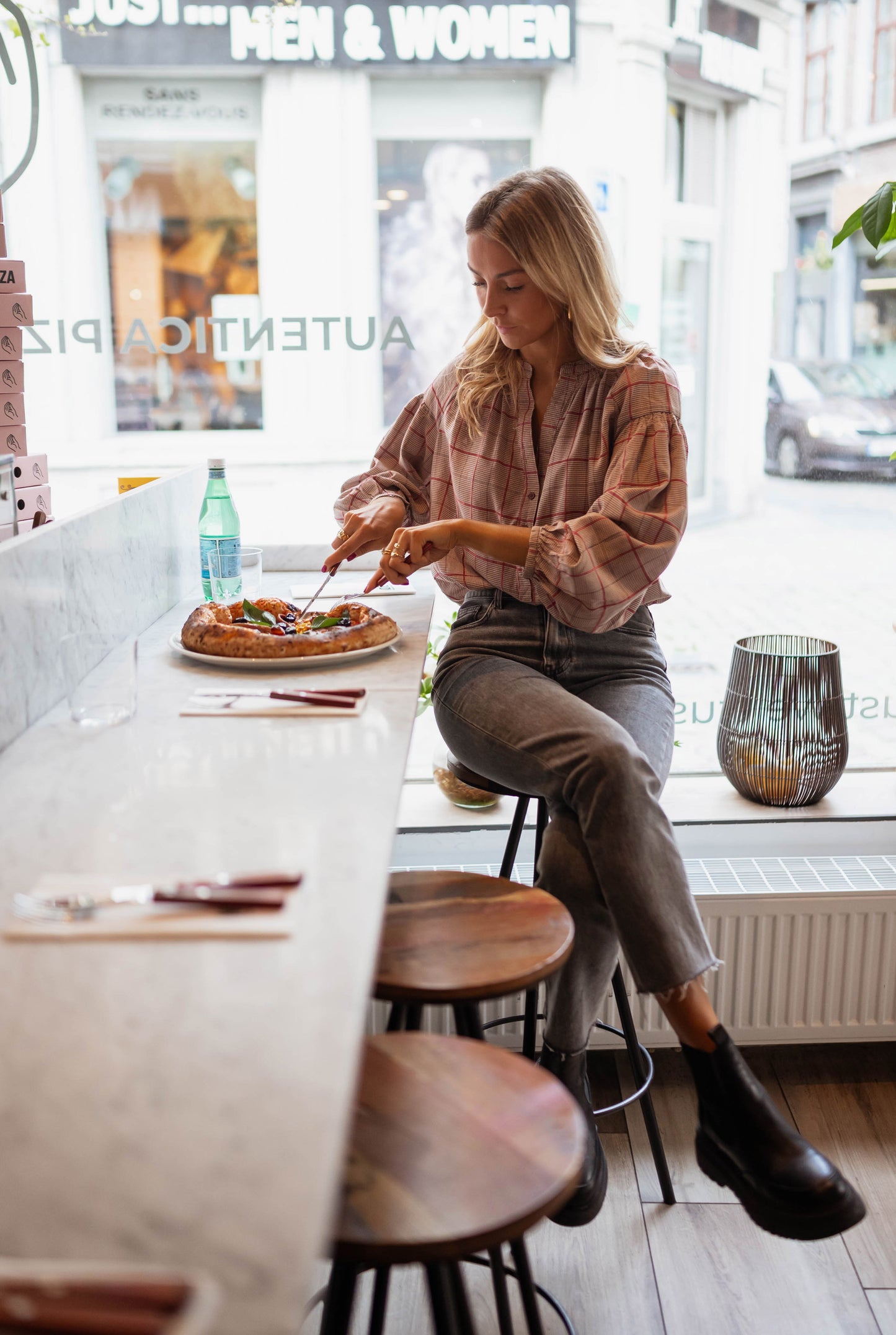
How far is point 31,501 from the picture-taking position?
5.95 feet

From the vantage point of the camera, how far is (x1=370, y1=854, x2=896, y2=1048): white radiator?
7.83 feet

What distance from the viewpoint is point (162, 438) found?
2770 millimetres

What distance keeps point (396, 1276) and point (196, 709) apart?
1042 millimetres

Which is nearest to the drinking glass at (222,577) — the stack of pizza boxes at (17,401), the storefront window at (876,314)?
the stack of pizza boxes at (17,401)

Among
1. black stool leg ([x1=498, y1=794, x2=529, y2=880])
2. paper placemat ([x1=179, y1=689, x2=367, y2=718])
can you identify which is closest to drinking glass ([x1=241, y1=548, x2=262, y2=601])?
black stool leg ([x1=498, y1=794, x2=529, y2=880])

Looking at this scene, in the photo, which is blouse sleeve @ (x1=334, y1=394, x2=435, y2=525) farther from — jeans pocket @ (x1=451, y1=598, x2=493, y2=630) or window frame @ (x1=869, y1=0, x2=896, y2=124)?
window frame @ (x1=869, y1=0, x2=896, y2=124)

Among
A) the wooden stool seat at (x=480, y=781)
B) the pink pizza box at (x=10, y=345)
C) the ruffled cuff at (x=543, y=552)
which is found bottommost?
the wooden stool seat at (x=480, y=781)

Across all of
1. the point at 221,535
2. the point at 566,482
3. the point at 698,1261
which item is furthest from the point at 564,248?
the point at 698,1261

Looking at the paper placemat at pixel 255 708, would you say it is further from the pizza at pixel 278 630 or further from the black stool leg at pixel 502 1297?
the black stool leg at pixel 502 1297

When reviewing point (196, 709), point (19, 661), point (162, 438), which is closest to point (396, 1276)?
point (196, 709)

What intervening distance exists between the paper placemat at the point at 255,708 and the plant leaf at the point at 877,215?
129 cm

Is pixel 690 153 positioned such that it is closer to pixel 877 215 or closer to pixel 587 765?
pixel 877 215

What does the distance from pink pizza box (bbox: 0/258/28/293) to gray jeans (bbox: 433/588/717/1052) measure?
85 cm

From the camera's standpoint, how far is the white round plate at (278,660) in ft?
5.29
